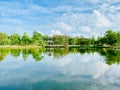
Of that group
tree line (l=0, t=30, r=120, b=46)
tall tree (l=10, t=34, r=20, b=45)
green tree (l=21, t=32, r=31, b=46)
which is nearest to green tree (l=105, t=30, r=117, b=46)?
tree line (l=0, t=30, r=120, b=46)

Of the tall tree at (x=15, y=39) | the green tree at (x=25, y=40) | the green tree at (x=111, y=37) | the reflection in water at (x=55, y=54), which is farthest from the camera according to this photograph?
the green tree at (x=25, y=40)

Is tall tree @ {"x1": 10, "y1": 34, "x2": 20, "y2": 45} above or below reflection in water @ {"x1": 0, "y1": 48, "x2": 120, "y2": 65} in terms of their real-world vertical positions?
above

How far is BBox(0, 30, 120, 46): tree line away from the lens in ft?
237

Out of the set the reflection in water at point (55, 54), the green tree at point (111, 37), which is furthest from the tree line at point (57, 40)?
the reflection in water at point (55, 54)

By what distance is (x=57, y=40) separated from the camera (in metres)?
96.7

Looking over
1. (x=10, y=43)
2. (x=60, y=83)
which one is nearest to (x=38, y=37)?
(x=10, y=43)

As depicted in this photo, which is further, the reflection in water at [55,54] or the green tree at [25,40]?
the green tree at [25,40]

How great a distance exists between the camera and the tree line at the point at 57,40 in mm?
72306

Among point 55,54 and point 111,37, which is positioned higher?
point 111,37

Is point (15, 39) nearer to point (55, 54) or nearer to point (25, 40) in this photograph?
point (25, 40)

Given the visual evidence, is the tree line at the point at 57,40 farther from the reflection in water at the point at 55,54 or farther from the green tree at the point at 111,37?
the reflection in water at the point at 55,54

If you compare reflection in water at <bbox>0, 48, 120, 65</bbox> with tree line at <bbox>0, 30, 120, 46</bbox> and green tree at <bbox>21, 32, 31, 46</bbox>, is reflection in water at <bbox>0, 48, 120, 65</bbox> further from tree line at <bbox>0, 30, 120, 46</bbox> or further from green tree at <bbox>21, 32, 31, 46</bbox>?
green tree at <bbox>21, 32, 31, 46</bbox>

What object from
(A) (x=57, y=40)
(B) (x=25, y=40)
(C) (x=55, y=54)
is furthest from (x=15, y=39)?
(C) (x=55, y=54)

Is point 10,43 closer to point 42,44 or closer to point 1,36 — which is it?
point 1,36
